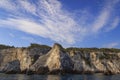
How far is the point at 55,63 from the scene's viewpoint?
109m

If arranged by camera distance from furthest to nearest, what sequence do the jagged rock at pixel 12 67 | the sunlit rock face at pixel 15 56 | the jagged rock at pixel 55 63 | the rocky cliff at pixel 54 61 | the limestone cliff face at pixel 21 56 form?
the sunlit rock face at pixel 15 56 < the limestone cliff face at pixel 21 56 < the jagged rock at pixel 12 67 < the rocky cliff at pixel 54 61 < the jagged rock at pixel 55 63

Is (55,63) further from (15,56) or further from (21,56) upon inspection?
(15,56)

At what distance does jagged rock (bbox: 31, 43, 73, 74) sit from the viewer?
107m

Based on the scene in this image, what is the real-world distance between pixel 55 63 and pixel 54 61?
234 cm

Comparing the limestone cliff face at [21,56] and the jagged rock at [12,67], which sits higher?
the limestone cliff face at [21,56]

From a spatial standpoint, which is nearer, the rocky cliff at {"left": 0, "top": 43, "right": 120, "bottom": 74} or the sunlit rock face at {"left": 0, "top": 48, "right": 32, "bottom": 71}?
the rocky cliff at {"left": 0, "top": 43, "right": 120, "bottom": 74}

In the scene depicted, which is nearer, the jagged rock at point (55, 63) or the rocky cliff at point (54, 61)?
the jagged rock at point (55, 63)

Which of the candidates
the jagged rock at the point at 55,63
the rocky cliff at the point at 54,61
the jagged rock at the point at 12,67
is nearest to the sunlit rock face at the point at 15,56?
the rocky cliff at the point at 54,61

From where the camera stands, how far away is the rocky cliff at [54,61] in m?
110

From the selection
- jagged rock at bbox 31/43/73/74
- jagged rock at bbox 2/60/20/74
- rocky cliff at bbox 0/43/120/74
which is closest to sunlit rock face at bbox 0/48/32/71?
rocky cliff at bbox 0/43/120/74

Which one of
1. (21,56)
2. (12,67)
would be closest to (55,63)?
(12,67)

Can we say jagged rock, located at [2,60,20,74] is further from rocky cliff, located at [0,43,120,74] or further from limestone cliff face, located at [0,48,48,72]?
limestone cliff face, located at [0,48,48,72]

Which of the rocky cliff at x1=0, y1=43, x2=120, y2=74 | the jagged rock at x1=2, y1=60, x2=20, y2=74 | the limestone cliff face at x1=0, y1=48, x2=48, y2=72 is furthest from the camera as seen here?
the limestone cliff face at x1=0, y1=48, x2=48, y2=72

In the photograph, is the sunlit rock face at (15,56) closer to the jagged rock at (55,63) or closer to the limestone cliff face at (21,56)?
the limestone cliff face at (21,56)
